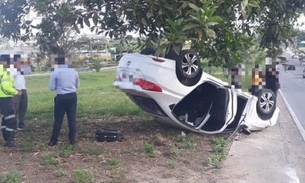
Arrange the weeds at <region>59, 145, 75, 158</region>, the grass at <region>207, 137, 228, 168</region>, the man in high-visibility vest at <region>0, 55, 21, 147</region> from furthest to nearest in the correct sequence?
the man in high-visibility vest at <region>0, 55, 21, 147</region>, the weeds at <region>59, 145, 75, 158</region>, the grass at <region>207, 137, 228, 168</region>

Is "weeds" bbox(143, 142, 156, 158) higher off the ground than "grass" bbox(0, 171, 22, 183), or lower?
lower

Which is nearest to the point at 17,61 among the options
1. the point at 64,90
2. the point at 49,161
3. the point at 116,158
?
the point at 64,90

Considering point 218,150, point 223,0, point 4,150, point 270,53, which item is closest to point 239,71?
point 270,53

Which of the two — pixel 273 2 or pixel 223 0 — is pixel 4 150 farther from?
pixel 273 2

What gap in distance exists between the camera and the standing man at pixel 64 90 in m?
9.20

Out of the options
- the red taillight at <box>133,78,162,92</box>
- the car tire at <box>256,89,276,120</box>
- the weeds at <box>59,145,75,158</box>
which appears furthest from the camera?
the car tire at <box>256,89,276,120</box>

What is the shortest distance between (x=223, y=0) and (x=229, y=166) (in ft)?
8.04

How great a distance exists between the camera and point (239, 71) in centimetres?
1109

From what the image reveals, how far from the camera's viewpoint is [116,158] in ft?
27.6

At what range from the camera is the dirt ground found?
7.36 metres

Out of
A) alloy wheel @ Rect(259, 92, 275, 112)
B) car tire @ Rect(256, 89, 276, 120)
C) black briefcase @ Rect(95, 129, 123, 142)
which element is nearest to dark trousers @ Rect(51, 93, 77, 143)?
black briefcase @ Rect(95, 129, 123, 142)

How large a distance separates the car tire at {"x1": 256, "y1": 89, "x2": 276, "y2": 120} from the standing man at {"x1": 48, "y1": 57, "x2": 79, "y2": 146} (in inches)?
149

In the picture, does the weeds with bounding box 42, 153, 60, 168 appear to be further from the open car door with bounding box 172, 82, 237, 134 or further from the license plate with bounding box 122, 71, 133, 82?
the open car door with bounding box 172, 82, 237, 134

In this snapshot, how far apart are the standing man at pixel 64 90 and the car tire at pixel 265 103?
3.78 metres
